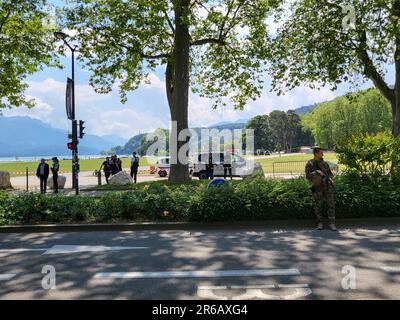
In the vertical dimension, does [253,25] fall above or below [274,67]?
above

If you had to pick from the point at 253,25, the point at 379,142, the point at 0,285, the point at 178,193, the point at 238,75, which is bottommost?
the point at 0,285

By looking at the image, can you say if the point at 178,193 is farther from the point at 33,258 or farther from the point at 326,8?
the point at 326,8

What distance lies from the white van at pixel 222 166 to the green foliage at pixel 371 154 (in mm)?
16050

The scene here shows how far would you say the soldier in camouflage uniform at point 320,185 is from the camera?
30.4 ft

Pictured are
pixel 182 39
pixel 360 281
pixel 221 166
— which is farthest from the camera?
pixel 221 166

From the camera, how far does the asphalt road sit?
16.9ft

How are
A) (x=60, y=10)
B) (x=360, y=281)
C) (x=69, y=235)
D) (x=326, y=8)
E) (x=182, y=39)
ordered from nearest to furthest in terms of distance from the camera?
(x=360, y=281), (x=69, y=235), (x=182, y=39), (x=326, y=8), (x=60, y=10)

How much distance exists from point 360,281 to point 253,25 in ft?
Result: 62.9

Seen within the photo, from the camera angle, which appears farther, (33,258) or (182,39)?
(182,39)

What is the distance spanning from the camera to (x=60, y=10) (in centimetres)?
2286

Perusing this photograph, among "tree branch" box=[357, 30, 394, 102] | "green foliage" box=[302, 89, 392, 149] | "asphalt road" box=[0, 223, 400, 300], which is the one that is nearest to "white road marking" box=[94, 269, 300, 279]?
"asphalt road" box=[0, 223, 400, 300]

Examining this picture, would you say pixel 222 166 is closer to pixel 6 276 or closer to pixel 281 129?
pixel 6 276

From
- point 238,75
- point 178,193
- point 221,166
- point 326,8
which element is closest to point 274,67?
point 238,75

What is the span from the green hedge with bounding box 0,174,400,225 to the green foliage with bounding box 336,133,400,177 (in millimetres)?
351
